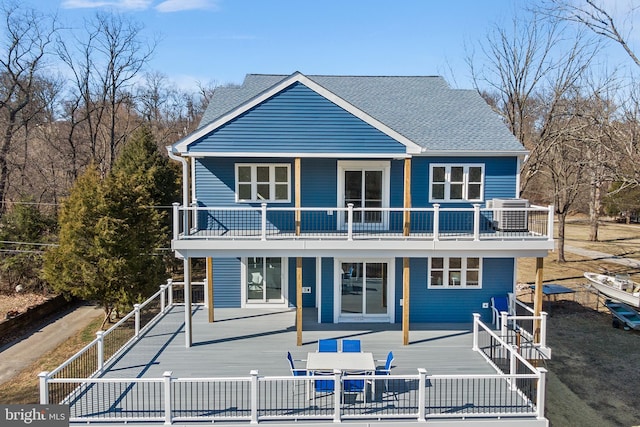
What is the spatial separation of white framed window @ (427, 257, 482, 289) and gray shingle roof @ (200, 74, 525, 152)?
3.83 metres

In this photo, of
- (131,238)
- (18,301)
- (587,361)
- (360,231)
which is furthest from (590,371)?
(18,301)

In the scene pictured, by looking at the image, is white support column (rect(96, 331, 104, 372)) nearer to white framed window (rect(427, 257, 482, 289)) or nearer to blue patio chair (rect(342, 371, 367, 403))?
blue patio chair (rect(342, 371, 367, 403))

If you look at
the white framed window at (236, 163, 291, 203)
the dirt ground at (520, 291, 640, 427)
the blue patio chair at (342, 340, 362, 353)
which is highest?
the white framed window at (236, 163, 291, 203)

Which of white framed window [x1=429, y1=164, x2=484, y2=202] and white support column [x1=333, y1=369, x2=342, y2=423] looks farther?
white framed window [x1=429, y1=164, x2=484, y2=202]

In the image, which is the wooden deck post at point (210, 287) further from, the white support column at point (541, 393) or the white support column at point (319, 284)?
the white support column at point (541, 393)

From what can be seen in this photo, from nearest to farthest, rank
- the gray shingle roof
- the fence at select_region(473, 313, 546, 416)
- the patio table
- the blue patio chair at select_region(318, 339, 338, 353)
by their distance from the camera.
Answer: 1. the patio table
2. the fence at select_region(473, 313, 546, 416)
3. the blue patio chair at select_region(318, 339, 338, 353)
4. the gray shingle roof

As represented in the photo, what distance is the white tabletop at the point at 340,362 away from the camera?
9828 millimetres

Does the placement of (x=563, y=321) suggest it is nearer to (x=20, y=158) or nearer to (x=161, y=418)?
(x=161, y=418)

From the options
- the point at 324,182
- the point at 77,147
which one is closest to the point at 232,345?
the point at 324,182

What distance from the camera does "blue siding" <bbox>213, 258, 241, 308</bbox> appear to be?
16.5 metres

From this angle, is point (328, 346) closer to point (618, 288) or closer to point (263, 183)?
point (263, 183)

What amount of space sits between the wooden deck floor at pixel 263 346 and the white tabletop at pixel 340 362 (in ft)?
3.52

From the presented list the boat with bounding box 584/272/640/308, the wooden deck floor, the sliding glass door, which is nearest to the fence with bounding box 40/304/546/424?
the wooden deck floor

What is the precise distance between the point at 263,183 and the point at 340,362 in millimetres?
7168
